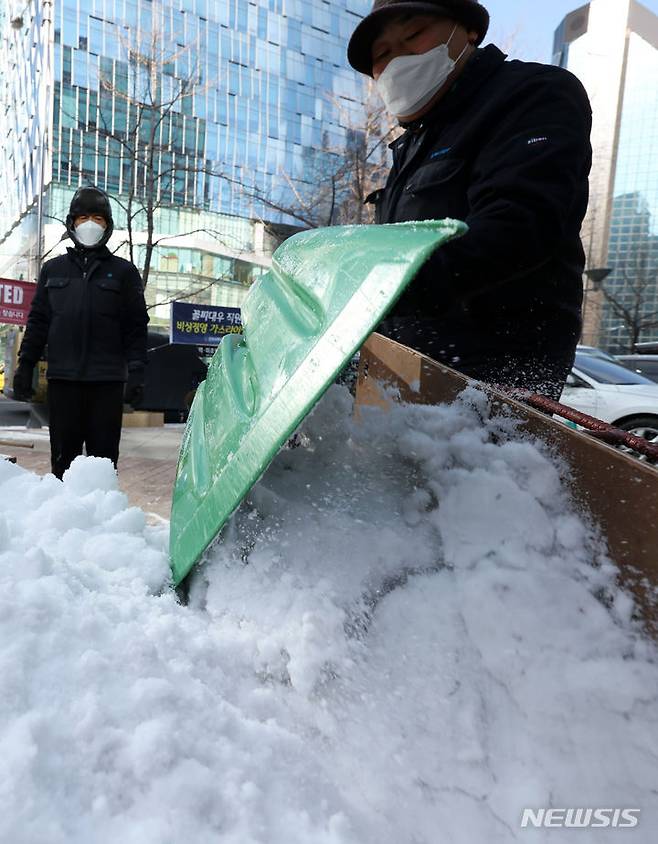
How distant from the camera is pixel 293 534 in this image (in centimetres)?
124

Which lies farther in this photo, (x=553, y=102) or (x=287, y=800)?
(x=553, y=102)

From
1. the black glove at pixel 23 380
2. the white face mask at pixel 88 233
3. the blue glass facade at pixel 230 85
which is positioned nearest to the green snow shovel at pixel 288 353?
the white face mask at pixel 88 233

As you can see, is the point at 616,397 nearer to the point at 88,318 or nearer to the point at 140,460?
the point at 140,460

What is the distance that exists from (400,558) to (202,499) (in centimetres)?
41

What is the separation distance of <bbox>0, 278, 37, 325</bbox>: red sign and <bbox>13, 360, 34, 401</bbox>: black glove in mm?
9164

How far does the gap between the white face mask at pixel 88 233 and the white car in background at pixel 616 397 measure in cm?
592

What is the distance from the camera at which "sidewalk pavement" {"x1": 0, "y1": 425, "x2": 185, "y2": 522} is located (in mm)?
4295

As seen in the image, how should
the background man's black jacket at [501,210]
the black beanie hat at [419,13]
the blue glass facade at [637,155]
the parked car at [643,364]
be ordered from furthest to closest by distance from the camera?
the blue glass facade at [637,155] → the parked car at [643,364] → the black beanie hat at [419,13] → the background man's black jacket at [501,210]

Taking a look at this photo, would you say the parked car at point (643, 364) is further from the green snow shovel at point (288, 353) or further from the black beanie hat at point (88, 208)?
the green snow shovel at point (288, 353)

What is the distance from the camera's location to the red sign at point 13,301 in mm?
11594

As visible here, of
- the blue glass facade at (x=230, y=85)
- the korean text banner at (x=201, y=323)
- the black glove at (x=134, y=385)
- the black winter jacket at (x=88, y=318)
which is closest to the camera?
the black winter jacket at (x=88, y=318)

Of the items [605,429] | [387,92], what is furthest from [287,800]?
[387,92]

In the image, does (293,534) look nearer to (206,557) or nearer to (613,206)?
(206,557)

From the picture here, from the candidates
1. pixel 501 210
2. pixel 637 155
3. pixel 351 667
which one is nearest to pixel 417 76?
pixel 501 210
